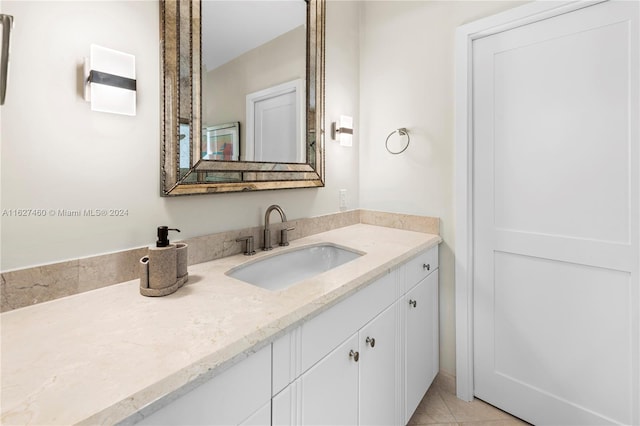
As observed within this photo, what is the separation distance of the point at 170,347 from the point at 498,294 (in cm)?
166

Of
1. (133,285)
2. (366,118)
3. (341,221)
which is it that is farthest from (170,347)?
(366,118)

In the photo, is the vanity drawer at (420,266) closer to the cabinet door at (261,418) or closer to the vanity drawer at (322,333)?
the vanity drawer at (322,333)

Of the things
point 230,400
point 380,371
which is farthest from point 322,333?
point 380,371

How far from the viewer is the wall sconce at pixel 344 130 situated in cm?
196

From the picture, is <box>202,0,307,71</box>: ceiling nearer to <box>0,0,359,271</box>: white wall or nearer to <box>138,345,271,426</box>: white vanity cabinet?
<box>0,0,359,271</box>: white wall

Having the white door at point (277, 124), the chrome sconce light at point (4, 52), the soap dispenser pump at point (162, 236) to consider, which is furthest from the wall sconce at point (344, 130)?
the chrome sconce light at point (4, 52)

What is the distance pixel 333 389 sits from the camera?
0.99 m

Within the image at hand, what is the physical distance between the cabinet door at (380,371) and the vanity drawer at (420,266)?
19 centimetres

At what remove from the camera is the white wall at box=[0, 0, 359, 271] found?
836mm

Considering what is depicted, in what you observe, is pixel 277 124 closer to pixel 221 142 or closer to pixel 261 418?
pixel 221 142

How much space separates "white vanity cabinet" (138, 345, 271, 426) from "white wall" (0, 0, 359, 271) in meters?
0.66

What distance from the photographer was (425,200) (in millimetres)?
1890

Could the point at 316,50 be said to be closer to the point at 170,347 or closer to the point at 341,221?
the point at 341,221

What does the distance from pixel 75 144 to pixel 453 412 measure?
2.10 metres
